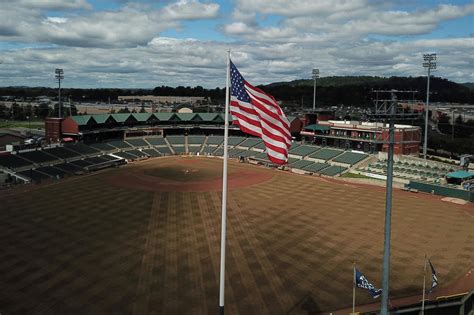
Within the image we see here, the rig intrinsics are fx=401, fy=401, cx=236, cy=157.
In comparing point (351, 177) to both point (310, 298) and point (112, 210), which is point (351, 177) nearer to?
point (112, 210)

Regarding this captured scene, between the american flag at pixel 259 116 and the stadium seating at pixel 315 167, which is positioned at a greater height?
the american flag at pixel 259 116

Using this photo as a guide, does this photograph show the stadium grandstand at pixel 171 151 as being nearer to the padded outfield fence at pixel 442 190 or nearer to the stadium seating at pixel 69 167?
the stadium seating at pixel 69 167

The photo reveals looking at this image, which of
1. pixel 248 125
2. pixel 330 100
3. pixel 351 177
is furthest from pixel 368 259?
pixel 330 100

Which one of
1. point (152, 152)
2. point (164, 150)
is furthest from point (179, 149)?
point (152, 152)

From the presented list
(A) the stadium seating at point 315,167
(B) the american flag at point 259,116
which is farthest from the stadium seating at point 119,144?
(B) the american flag at point 259,116

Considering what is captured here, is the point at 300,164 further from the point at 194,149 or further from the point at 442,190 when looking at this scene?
the point at 194,149

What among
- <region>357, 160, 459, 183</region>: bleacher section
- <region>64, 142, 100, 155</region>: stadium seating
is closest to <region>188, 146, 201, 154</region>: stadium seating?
<region>64, 142, 100, 155</region>: stadium seating

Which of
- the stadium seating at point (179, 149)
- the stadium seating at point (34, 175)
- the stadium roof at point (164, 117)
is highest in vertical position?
the stadium roof at point (164, 117)
